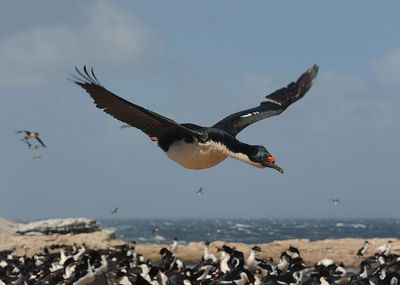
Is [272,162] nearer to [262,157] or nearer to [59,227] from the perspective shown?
[262,157]

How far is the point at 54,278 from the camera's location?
1928 cm

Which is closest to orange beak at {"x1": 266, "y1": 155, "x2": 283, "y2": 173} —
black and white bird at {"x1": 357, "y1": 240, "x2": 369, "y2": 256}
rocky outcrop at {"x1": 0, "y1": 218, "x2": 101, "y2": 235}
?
black and white bird at {"x1": 357, "y1": 240, "x2": 369, "y2": 256}

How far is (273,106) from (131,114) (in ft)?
13.3

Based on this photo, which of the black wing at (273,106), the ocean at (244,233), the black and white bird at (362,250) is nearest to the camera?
the black wing at (273,106)

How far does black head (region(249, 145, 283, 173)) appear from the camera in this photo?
23.1ft

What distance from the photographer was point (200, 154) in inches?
285

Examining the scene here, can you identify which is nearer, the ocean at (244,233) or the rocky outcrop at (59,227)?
the rocky outcrop at (59,227)

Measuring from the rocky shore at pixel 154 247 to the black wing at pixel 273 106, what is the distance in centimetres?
1931

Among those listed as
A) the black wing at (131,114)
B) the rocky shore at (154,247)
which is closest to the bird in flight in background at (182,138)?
the black wing at (131,114)

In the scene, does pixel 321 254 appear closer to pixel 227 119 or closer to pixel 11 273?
pixel 11 273

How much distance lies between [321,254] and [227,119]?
75.7 ft

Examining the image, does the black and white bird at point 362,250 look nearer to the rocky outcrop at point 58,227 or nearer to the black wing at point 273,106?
the rocky outcrop at point 58,227

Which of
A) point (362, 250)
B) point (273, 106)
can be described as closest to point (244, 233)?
point (362, 250)

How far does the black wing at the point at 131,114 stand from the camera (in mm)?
6828
